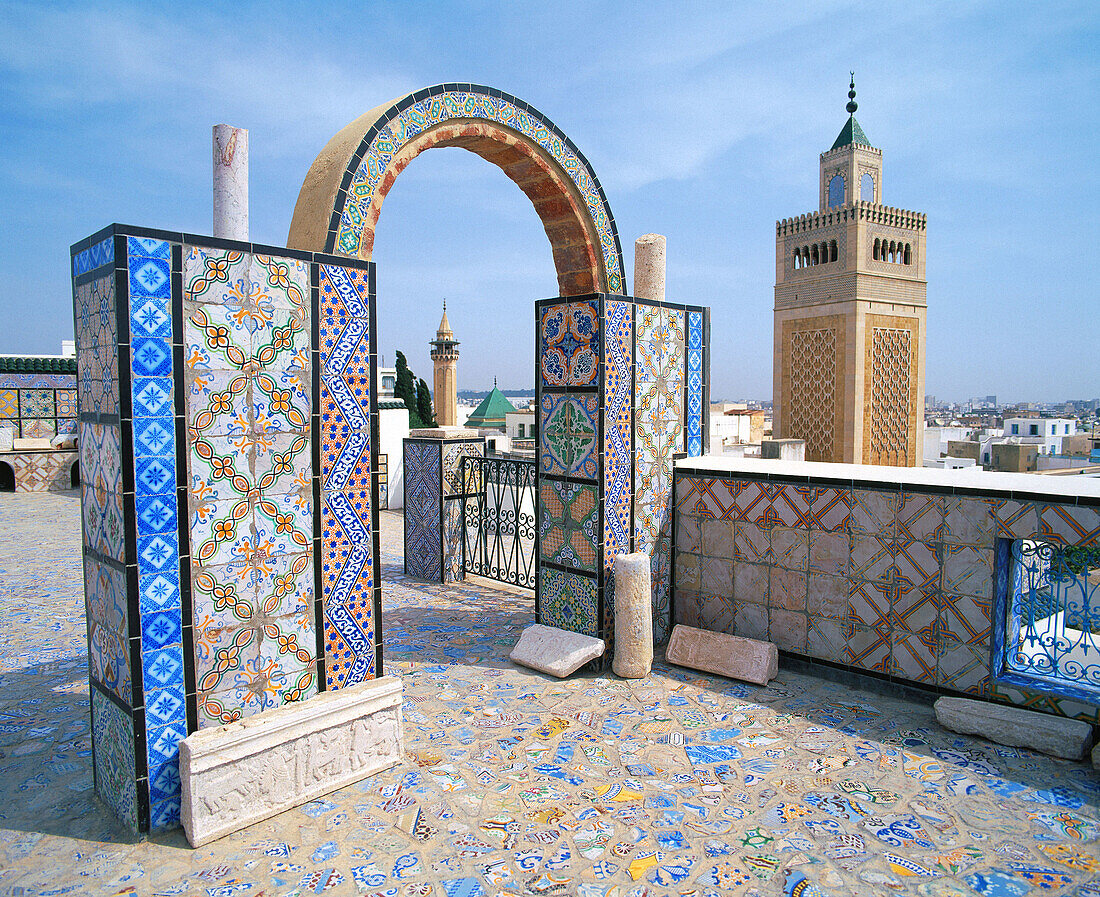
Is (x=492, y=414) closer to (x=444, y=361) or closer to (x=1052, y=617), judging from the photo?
(x=444, y=361)

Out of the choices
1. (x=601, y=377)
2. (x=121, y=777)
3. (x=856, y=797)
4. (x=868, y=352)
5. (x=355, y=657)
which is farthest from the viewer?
(x=868, y=352)

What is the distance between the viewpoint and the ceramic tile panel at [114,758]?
269 cm

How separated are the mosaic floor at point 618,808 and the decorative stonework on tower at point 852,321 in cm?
1871

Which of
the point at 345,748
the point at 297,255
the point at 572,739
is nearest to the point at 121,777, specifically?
the point at 345,748

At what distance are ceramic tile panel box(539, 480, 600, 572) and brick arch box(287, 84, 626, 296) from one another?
151 centimetres

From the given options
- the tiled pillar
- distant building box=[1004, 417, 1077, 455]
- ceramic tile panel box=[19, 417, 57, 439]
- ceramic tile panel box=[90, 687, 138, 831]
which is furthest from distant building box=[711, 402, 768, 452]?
distant building box=[1004, 417, 1077, 455]

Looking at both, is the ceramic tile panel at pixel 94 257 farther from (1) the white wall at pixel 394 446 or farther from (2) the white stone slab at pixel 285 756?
(1) the white wall at pixel 394 446

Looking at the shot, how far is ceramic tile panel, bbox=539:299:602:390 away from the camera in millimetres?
4551

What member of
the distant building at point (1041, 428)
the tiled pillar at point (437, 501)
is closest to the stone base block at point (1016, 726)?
the tiled pillar at point (437, 501)

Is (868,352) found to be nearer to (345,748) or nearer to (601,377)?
(601,377)

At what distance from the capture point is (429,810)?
2893 mm

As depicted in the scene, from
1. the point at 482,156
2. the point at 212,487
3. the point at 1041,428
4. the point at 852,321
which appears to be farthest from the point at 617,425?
the point at 1041,428

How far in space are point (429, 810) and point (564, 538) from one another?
7.15 feet

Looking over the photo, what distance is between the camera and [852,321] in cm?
2114
